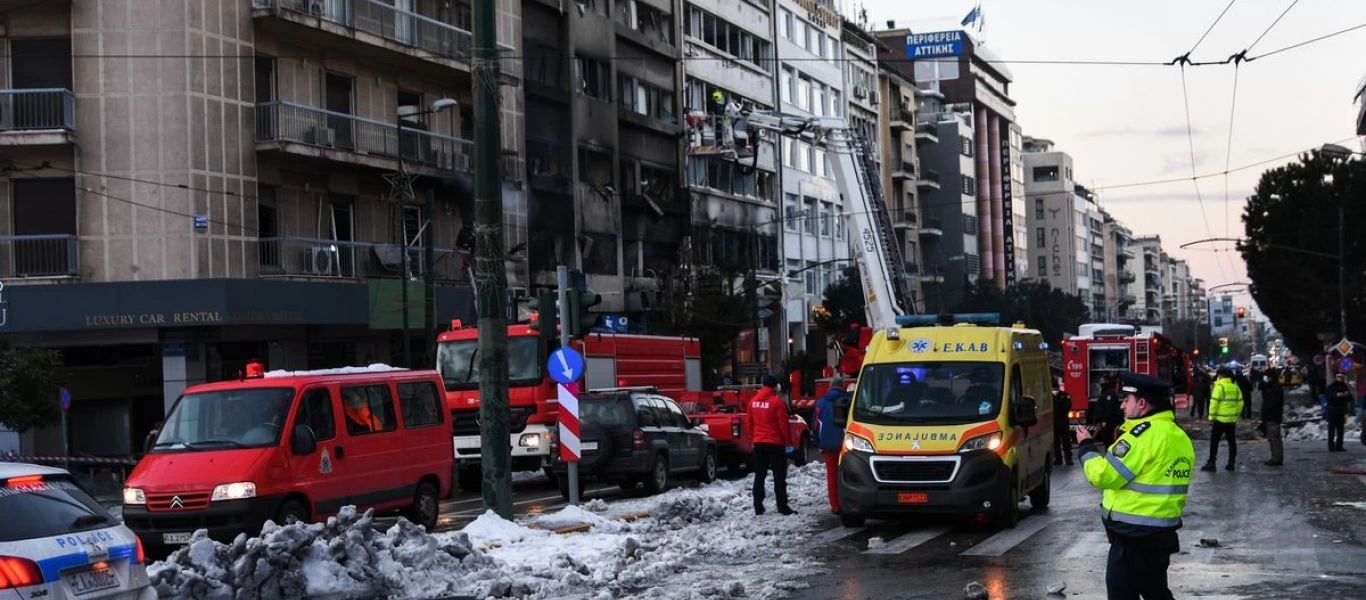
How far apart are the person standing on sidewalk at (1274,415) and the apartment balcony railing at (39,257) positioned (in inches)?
946

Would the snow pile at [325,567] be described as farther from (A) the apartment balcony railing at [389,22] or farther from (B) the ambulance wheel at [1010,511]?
(A) the apartment balcony railing at [389,22]

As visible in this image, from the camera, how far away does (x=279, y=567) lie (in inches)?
476

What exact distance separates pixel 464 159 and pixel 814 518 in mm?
25716

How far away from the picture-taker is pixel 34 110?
32719 millimetres

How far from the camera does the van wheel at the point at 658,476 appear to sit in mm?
24250

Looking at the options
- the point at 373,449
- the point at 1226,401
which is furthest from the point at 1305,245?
the point at 373,449

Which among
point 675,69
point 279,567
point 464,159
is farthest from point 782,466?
point 675,69

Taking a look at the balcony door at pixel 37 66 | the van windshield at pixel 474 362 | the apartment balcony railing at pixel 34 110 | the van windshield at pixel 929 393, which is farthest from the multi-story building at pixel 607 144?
the van windshield at pixel 929 393

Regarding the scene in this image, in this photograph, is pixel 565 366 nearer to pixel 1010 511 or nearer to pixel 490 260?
pixel 490 260

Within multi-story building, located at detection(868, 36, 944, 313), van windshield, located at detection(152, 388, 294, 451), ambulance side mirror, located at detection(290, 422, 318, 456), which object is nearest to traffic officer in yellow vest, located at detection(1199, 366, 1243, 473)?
ambulance side mirror, located at detection(290, 422, 318, 456)

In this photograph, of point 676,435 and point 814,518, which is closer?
point 814,518

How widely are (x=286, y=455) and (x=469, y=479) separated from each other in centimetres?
1260

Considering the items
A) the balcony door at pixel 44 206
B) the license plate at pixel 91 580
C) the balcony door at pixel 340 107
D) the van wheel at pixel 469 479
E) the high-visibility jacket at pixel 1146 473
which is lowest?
the van wheel at pixel 469 479

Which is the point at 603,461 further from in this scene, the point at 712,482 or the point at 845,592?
the point at 845,592
